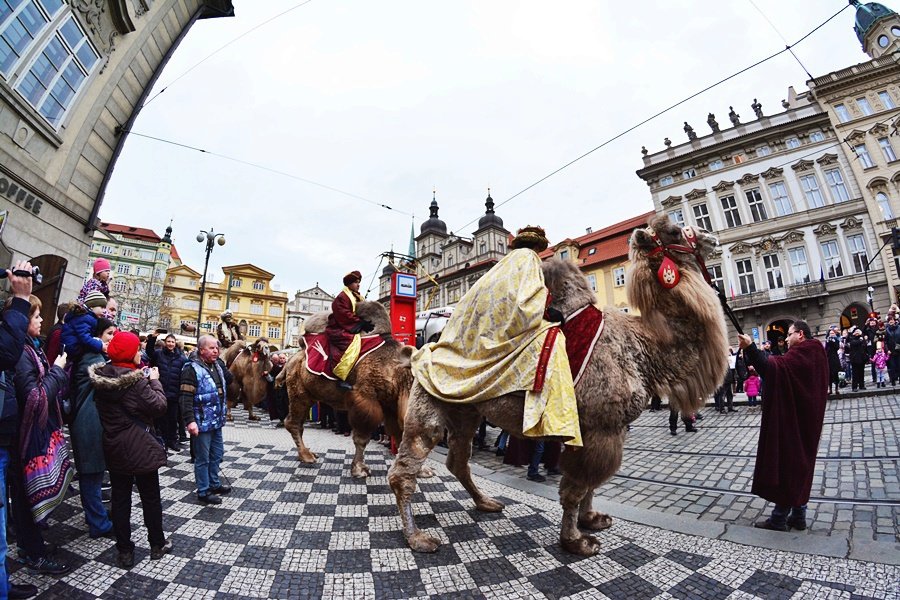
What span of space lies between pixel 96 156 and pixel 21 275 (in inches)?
421

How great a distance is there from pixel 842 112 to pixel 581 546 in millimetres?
37705

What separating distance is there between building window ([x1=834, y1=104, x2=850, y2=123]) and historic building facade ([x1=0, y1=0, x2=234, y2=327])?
38424 millimetres

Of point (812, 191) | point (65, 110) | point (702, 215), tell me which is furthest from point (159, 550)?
point (812, 191)

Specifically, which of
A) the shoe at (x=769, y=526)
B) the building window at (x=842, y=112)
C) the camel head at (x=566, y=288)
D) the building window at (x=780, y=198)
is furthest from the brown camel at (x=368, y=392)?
the building window at (x=842, y=112)

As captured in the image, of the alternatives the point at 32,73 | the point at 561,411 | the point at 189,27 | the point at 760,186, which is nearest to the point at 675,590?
the point at 561,411

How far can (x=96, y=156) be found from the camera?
385 inches

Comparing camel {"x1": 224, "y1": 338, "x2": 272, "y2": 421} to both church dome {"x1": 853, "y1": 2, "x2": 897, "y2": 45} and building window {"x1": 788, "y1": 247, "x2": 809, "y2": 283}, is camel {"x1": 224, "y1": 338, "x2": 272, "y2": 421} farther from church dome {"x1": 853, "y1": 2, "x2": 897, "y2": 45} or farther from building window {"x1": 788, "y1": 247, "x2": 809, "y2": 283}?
church dome {"x1": 853, "y1": 2, "x2": 897, "y2": 45}

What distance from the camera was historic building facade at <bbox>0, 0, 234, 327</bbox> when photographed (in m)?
7.43

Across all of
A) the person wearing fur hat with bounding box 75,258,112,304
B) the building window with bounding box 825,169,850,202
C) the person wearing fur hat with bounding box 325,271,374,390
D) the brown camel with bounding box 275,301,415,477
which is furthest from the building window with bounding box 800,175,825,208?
the person wearing fur hat with bounding box 75,258,112,304

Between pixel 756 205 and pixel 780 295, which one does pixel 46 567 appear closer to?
pixel 780 295

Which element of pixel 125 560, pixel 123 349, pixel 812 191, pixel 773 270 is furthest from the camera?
pixel 773 270

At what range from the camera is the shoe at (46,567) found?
7.86ft

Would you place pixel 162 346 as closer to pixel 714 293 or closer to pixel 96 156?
pixel 96 156

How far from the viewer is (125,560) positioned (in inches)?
101
